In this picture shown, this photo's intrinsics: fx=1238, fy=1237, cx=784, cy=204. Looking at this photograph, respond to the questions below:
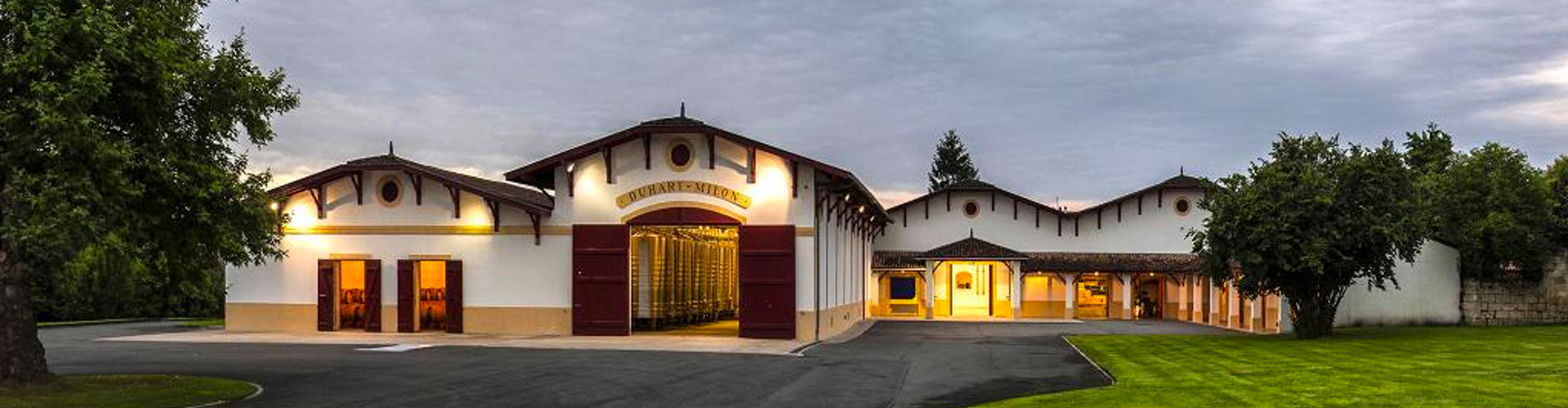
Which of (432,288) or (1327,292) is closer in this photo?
(1327,292)

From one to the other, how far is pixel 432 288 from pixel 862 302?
59.3 feet

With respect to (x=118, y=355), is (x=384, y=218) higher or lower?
higher

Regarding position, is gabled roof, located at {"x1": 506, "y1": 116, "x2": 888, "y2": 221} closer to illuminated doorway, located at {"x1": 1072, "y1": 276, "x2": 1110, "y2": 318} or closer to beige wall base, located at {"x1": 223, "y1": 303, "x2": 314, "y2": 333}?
beige wall base, located at {"x1": 223, "y1": 303, "x2": 314, "y2": 333}

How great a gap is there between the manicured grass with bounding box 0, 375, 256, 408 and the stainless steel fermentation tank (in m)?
16.9

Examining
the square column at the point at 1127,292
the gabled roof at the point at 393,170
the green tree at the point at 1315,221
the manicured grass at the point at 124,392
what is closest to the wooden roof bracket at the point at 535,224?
the gabled roof at the point at 393,170

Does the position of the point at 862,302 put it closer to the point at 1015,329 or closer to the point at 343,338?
the point at 1015,329

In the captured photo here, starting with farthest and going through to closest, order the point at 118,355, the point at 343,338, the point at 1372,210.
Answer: the point at 343,338, the point at 1372,210, the point at 118,355

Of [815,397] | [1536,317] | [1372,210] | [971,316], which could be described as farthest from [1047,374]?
[971,316]

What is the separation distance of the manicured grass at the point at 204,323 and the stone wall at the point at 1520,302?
4100 centimetres

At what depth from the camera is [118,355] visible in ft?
88.9

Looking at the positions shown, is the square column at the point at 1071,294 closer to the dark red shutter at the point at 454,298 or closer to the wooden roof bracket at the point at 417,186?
the dark red shutter at the point at 454,298

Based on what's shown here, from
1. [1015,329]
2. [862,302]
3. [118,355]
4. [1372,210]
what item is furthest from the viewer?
[862,302]

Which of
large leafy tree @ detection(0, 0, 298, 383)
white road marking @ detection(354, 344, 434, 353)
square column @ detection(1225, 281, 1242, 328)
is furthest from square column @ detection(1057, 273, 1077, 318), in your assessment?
large leafy tree @ detection(0, 0, 298, 383)

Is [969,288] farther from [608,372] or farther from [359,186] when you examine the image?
[608,372]
